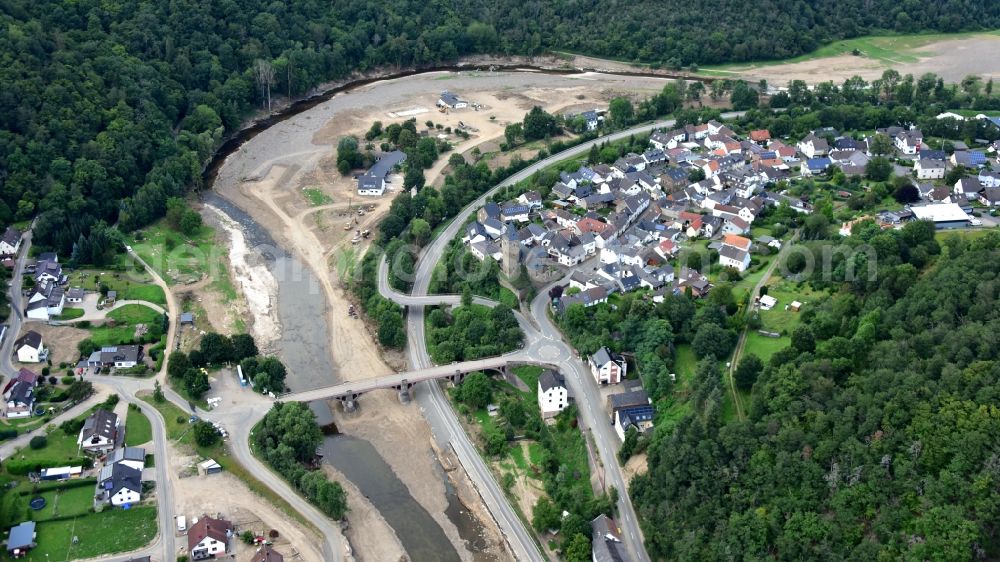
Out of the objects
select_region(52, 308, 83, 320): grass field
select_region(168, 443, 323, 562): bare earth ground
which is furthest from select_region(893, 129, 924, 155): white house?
select_region(52, 308, 83, 320): grass field

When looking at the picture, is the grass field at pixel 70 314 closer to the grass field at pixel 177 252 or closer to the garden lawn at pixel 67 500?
the grass field at pixel 177 252

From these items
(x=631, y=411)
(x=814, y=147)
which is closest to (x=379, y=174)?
(x=814, y=147)

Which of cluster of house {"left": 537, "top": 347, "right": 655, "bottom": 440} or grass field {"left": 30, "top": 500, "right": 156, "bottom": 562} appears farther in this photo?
cluster of house {"left": 537, "top": 347, "right": 655, "bottom": 440}

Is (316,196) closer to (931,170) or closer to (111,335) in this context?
(111,335)

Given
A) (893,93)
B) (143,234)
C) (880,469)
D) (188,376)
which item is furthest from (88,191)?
(893,93)

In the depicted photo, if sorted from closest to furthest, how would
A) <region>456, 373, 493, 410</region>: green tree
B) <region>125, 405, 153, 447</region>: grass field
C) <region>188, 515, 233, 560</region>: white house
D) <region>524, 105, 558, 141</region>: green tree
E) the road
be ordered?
<region>188, 515, 233, 560</region>: white house < the road < <region>125, 405, 153, 447</region>: grass field < <region>456, 373, 493, 410</region>: green tree < <region>524, 105, 558, 141</region>: green tree

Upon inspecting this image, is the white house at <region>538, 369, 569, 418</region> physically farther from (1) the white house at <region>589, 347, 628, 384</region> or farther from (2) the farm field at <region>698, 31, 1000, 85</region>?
(2) the farm field at <region>698, 31, 1000, 85</region>

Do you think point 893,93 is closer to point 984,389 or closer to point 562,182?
point 562,182
